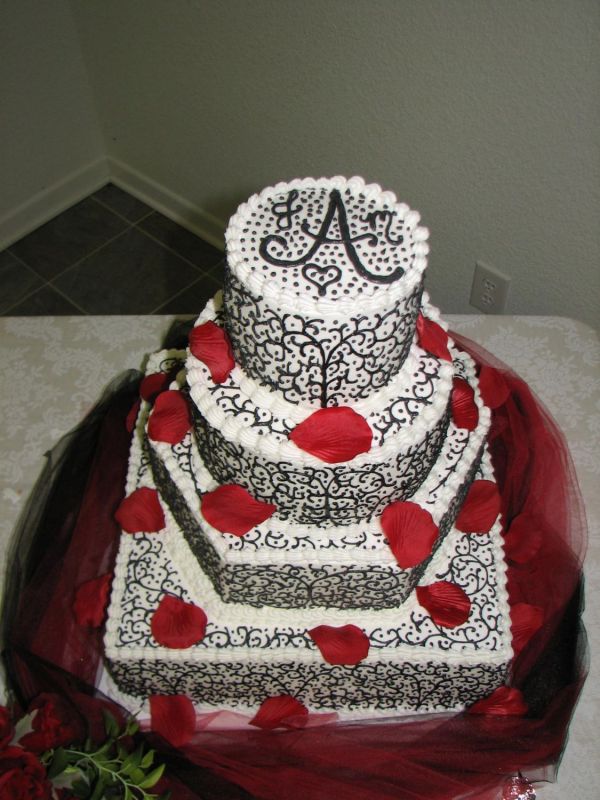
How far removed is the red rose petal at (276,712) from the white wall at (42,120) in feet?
7.84

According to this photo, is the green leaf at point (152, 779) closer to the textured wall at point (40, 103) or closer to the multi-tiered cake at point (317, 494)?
the multi-tiered cake at point (317, 494)

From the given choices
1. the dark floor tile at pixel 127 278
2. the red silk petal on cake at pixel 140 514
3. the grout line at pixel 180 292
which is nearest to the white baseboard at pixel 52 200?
the dark floor tile at pixel 127 278

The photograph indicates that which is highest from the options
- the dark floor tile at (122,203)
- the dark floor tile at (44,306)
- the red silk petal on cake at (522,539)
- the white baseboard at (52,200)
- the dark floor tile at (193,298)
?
the red silk petal on cake at (522,539)

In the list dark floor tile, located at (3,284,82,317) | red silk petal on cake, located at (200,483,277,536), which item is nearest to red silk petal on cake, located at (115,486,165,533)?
red silk petal on cake, located at (200,483,277,536)

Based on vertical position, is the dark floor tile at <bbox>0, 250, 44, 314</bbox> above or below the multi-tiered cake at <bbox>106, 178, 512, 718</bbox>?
below

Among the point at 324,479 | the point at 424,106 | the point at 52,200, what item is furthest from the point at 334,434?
the point at 52,200

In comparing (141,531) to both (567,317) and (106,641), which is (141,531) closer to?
(106,641)

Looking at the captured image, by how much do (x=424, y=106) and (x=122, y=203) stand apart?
68.4 inches

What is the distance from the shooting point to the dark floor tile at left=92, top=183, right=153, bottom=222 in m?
3.24

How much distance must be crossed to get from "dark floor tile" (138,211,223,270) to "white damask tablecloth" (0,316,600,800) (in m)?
1.18

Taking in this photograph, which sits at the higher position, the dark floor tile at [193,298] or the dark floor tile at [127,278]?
A: the dark floor tile at [127,278]

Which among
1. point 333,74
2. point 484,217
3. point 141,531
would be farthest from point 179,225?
point 141,531

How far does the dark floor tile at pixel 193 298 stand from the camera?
9.54 feet

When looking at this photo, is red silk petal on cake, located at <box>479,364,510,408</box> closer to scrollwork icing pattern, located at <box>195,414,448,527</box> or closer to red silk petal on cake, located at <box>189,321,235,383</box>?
scrollwork icing pattern, located at <box>195,414,448,527</box>
